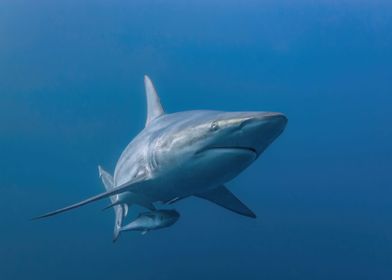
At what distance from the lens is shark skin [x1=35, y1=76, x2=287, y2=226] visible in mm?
3049

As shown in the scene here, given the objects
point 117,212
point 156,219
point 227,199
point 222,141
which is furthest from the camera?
point 117,212

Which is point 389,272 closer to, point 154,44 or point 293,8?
point 154,44

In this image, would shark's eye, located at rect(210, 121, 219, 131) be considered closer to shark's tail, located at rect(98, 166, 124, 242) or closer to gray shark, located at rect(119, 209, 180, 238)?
gray shark, located at rect(119, 209, 180, 238)

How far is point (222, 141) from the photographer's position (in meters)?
3.27

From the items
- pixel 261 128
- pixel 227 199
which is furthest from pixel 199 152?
pixel 227 199

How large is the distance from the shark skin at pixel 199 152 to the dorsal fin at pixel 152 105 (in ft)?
4.29

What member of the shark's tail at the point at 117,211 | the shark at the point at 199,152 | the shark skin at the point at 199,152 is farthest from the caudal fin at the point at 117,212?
the shark skin at the point at 199,152

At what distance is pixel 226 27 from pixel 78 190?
20.5 m

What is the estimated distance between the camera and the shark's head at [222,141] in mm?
2979

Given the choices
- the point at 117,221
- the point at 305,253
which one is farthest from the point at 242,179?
the point at 117,221

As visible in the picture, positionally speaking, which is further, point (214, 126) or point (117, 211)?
point (117, 211)

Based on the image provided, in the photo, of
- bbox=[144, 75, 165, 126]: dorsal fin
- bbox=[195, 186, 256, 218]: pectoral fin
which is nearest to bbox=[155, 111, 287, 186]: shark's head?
bbox=[195, 186, 256, 218]: pectoral fin

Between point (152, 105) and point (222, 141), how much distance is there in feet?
11.3

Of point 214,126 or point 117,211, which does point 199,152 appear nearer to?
point 214,126
